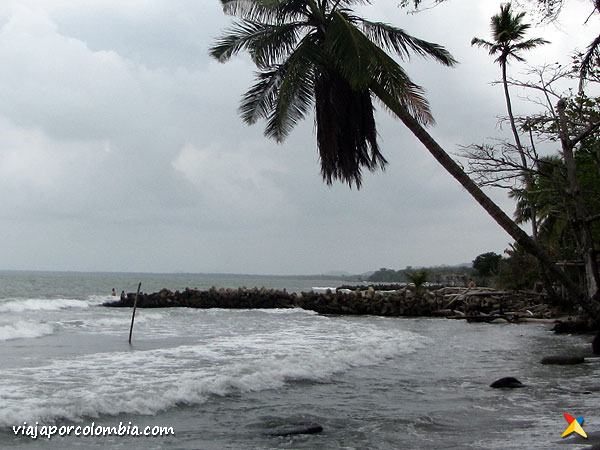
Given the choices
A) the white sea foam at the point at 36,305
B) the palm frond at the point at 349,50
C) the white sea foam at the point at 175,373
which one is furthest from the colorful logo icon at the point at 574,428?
the white sea foam at the point at 36,305

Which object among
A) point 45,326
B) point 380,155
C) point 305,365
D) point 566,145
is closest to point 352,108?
point 380,155

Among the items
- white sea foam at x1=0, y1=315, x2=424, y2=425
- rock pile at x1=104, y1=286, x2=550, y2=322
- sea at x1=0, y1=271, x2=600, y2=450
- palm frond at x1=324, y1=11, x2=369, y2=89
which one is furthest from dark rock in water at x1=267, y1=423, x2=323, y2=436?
rock pile at x1=104, y1=286, x2=550, y2=322

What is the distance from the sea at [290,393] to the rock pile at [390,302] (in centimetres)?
1147

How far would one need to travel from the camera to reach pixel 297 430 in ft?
23.6

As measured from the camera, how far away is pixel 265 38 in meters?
12.2

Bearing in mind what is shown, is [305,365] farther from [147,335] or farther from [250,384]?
[147,335]

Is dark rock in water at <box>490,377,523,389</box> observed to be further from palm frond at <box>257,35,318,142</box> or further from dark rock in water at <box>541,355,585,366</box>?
palm frond at <box>257,35,318,142</box>

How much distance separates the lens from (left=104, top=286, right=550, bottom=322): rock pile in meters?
30.5

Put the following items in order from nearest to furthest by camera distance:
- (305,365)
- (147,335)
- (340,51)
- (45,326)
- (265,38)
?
(340,51)
(265,38)
(305,365)
(147,335)
(45,326)

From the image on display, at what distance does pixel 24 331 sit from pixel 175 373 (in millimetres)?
11310

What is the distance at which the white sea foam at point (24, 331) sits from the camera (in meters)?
19.8

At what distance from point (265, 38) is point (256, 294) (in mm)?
32240

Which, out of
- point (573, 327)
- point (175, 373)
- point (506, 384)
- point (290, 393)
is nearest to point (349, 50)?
point (290, 393)

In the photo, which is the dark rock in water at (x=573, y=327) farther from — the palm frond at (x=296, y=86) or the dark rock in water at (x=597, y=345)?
the palm frond at (x=296, y=86)
